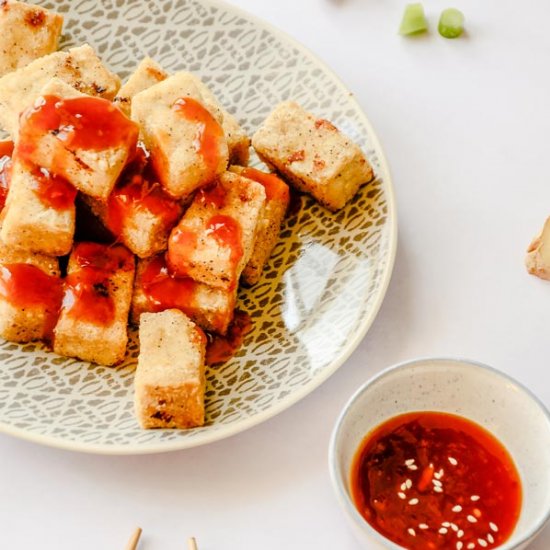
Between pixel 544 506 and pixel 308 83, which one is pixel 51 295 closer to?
pixel 308 83

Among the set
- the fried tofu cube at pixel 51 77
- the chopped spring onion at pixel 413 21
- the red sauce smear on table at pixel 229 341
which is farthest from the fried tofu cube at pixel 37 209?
the chopped spring onion at pixel 413 21

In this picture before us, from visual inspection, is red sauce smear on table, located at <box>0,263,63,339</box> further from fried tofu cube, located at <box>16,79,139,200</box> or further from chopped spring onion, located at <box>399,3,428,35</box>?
chopped spring onion, located at <box>399,3,428,35</box>

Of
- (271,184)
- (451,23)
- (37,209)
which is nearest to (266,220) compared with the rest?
(271,184)

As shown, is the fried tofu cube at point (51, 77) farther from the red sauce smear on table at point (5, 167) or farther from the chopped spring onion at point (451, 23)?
the chopped spring onion at point (451, 23)

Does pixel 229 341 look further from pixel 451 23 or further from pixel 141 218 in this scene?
pixel 451 23

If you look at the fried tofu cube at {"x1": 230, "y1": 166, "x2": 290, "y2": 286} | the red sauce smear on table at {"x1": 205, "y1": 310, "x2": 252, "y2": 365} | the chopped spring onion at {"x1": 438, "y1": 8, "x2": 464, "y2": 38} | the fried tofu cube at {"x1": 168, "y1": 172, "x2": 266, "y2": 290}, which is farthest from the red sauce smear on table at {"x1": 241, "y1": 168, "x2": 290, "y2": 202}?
the chopped spring onion at {"x1": 438, "y1": 8, "x2": 464, "y2": 38}

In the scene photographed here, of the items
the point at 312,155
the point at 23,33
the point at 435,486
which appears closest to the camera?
the point at 435,486
